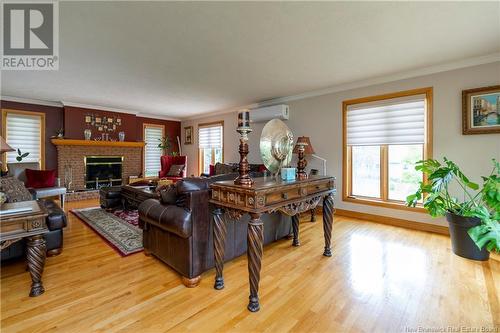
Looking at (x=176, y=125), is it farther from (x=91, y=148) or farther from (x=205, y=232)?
(x=205, y=232)

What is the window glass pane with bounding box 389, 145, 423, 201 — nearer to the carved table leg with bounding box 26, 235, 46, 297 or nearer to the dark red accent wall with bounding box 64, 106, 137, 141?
the carved table leg with bounding box 26, 235, 46, 297

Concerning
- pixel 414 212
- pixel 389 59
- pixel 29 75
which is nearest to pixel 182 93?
pixel 29 75

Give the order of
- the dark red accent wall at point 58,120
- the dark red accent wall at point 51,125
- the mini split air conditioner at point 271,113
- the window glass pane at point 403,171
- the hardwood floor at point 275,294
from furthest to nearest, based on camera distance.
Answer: the dark red accent wall at point 51,125 < the dark red accent wall at point 58,120 < the mini split air conditioner at point 271,113 < the window glass pane at point 403,171 < the hardwood floor at point 275,294

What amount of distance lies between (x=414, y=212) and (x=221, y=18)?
3741 millimetres

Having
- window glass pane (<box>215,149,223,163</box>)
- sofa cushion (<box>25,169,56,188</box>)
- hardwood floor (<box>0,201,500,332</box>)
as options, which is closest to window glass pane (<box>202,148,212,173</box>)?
window glass pane (<box>215,149,223,163</box>)

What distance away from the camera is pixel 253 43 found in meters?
2.57

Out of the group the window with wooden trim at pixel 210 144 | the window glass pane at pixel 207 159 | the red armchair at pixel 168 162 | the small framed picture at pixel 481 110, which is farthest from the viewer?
the window glass pane at pixel 207 159

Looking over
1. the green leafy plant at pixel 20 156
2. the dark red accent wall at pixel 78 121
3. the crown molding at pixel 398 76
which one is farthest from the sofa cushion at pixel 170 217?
the dark red accent wall at pixel 78 121

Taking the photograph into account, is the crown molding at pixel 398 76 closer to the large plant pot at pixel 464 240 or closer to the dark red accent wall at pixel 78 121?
the large plant pot at pixel 464 240

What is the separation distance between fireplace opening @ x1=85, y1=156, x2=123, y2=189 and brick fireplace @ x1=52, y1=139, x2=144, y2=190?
8 cm

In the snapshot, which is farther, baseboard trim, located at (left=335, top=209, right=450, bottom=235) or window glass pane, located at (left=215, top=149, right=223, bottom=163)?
window glass pane, located at (left=215, top=149, right=223, bottom=163)

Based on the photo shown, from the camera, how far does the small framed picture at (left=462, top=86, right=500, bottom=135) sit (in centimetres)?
285

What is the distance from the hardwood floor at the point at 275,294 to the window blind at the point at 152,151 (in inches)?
190

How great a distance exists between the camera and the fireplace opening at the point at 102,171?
19.5 ft
